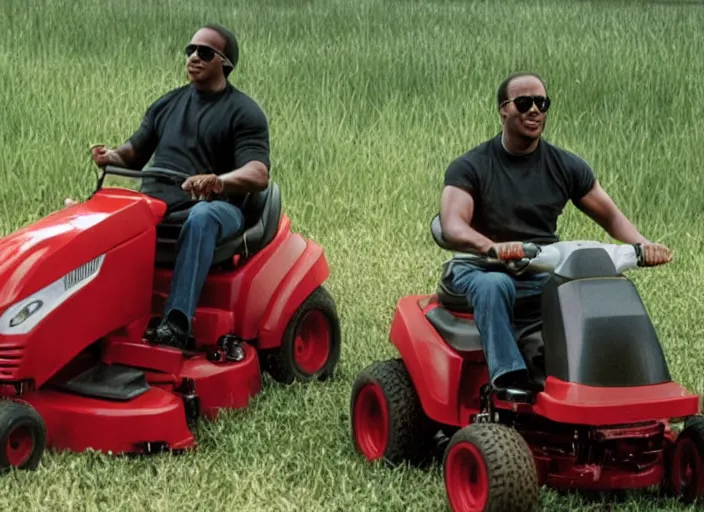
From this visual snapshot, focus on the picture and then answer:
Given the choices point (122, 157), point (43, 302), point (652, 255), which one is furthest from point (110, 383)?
point (652, 255)

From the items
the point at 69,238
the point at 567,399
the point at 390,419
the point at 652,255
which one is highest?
the point at 652,255

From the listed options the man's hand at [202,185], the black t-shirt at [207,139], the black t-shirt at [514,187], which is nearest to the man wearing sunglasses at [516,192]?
the black t-shirt at [514,187]

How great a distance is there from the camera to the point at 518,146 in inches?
191

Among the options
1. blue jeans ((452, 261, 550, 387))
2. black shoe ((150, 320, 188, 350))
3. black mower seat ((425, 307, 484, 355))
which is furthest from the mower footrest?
blue jeans ((452, 261, 550, 387))

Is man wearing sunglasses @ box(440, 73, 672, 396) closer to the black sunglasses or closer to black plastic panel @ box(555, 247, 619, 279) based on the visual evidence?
the black sunglasses

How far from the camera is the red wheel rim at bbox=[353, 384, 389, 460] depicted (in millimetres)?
5125

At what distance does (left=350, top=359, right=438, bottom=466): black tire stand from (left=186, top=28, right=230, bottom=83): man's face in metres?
1.54

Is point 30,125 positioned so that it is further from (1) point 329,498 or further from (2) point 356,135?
(1) point 329,498

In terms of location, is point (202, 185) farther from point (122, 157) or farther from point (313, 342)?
point (313, 342)

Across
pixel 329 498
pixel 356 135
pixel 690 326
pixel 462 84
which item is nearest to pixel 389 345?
pixel 690 326

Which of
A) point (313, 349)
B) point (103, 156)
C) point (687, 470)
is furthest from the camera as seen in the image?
point (313, 349)

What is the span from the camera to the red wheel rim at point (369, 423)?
512cm

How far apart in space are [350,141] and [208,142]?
4988 mm

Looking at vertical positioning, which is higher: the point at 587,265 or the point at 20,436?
the point at 587,265
